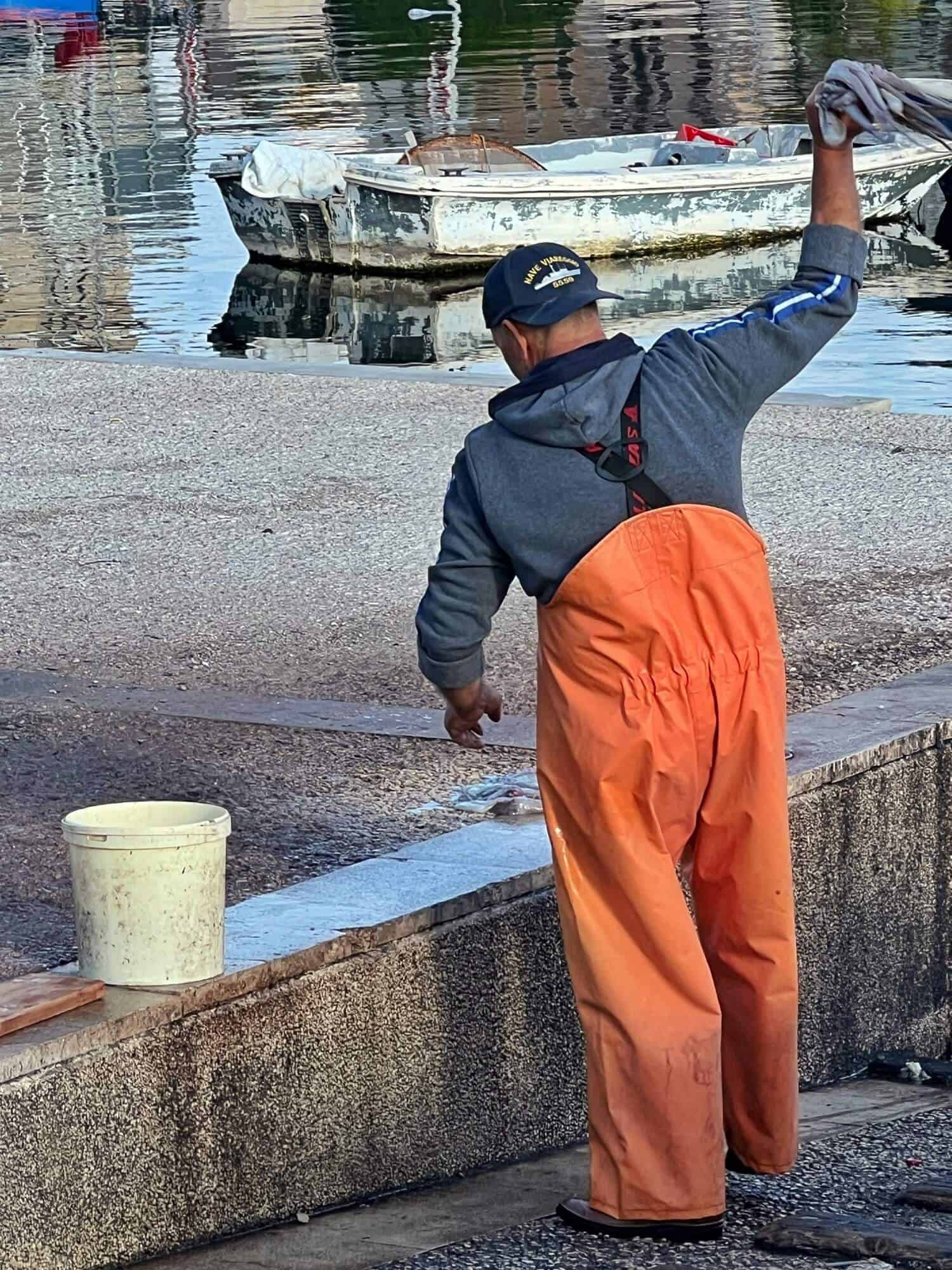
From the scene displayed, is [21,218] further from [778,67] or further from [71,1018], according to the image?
[71,1018]

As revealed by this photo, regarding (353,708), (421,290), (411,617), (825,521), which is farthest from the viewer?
(421,290)

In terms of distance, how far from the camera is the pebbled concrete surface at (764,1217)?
3803mm

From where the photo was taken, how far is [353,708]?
20.1ft

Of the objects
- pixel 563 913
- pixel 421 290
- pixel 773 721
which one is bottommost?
pixel 421 290

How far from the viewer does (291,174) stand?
23.1 metres

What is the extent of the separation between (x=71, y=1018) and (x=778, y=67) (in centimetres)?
4094

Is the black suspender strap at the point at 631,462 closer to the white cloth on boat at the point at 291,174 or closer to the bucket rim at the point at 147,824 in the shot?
the bucket rim at the point at 147,824

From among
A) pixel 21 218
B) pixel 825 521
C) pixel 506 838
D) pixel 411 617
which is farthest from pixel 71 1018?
pixel 21 218

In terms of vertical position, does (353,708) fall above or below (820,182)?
below

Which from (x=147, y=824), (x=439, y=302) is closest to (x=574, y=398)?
(x=147, y=824)

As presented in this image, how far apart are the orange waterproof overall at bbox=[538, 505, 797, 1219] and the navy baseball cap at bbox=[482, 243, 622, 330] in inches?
14.7

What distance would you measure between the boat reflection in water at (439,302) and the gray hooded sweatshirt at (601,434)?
14301mm

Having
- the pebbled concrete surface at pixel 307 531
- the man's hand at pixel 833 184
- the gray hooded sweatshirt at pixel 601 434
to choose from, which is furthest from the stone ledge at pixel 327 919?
the man's hand at pixel 833 184

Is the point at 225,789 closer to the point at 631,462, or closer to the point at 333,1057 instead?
the point at 333,1057
